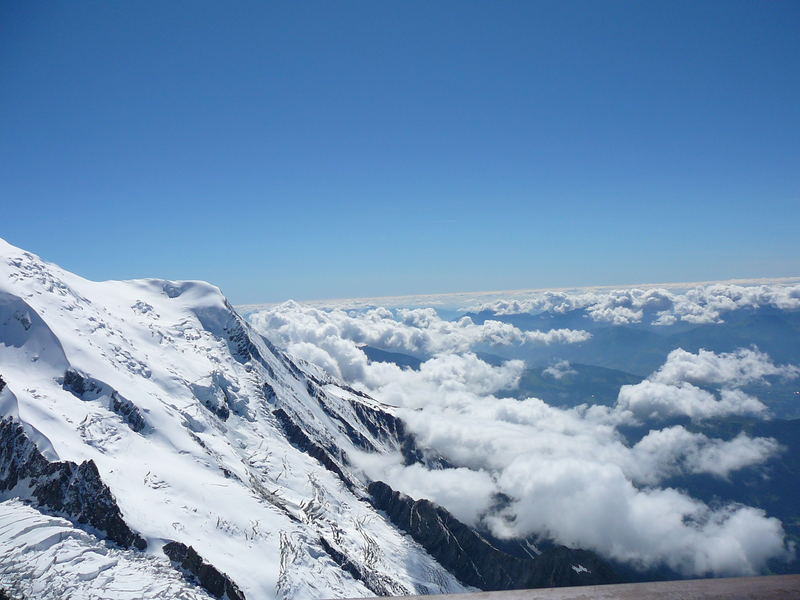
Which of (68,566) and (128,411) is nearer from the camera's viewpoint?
(68,566)

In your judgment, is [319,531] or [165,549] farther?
[319,531]

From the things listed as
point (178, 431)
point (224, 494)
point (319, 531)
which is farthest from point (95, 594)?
point (319, 531)

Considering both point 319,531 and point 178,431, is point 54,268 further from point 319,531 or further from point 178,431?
point 319,531

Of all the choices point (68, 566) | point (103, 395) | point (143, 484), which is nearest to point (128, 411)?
point (103, 395)

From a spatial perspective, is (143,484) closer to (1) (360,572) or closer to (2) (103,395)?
(2) (103,395)

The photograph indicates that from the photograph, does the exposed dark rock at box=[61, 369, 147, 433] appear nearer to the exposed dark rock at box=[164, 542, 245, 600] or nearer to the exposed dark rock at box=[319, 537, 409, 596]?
the exposed dark rock at box=[164, 542, 245, 600]

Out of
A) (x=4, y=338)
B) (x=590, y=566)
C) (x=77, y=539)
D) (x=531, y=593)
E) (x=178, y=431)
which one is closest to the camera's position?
(x=531, y=593)
